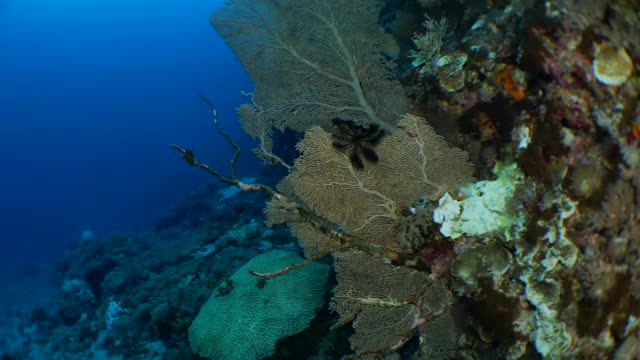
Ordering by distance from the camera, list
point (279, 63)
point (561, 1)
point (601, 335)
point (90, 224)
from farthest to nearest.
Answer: point (90, 224)
point (279, 63)
point (561, 1)
point (601, 335)

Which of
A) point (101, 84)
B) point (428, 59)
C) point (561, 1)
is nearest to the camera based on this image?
point (561, 1)

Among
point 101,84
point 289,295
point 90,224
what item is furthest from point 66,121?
point 289,295

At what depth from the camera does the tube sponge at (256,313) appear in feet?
14.5

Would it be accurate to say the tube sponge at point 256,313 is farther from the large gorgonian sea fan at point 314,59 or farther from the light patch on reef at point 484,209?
the light patch on reef at point 484,209

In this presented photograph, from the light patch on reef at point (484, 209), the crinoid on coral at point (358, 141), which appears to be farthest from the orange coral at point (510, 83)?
the crinoid on coral at point (358, 141)

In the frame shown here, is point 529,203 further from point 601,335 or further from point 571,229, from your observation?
point 601,335

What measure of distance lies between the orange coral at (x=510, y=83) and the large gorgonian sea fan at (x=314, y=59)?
0.96 m

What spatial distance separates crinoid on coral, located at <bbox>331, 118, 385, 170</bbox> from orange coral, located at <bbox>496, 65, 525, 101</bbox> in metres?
1.07

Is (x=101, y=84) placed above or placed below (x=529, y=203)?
above

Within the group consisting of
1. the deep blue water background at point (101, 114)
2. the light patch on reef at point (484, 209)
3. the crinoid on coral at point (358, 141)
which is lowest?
the light patch on reef at point (484, 209)

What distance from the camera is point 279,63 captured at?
3850 millimetres

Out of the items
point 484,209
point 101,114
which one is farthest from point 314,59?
point 101,114

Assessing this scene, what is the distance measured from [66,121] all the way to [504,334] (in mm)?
97828

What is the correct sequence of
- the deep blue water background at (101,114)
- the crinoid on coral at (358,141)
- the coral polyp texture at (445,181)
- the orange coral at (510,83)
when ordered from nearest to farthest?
1. the coral polyp texture at (445,181)
2. the orange coral at (510,83)
3. the crinoid on coral at (358,141)
4. the deep blue water background at (101,114)
